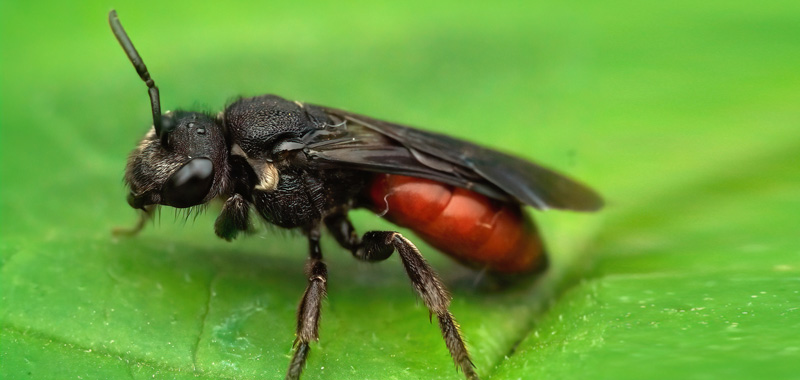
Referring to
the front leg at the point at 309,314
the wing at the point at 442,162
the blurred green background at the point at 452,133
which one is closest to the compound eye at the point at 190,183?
the blurred green background at the point at 452,133

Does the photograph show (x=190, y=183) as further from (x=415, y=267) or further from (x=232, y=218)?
(x=415, y=267)

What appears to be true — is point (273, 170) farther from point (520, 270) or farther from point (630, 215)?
point (630, 215)

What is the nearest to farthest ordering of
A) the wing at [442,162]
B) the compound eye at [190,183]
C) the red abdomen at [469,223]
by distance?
1. the compound eye at [190,183]
2. the wing at [442,162]
3. the red abdomen at [469,223]

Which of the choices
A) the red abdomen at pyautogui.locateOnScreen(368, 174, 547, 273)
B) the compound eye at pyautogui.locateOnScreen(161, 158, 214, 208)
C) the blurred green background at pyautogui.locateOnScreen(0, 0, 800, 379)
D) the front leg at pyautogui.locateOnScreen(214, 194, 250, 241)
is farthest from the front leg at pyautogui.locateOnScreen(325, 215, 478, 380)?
the compound eye at pyautogui.locateOnScreen(161, 158, 214, 208)

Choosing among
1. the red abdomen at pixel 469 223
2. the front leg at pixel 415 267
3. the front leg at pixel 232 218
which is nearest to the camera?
the front leg at pixel 415 267

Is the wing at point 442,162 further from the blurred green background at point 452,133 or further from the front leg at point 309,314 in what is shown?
the front leg at point 309,314

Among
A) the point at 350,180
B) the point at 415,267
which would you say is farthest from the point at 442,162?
the point at 415,267

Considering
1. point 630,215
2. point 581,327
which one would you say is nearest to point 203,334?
point 581,327
